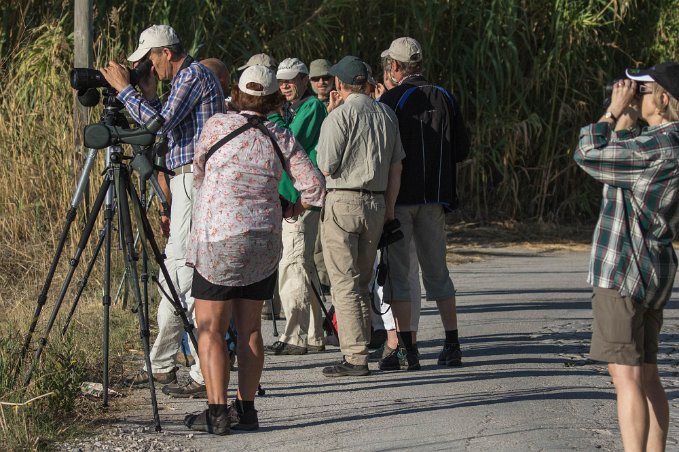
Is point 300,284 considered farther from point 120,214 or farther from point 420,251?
point 120,214

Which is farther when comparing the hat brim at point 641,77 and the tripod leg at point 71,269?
the tripod leg at point 71,269

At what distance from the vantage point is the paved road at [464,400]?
241 inches

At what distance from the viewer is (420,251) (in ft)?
26.9

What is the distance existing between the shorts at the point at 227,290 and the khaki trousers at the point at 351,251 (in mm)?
1513

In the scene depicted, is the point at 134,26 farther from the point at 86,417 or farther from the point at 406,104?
the point at 86,417

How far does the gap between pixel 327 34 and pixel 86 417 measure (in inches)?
385

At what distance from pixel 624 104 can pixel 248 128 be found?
1.71m

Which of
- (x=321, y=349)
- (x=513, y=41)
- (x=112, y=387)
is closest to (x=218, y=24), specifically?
(x=513, y=41)

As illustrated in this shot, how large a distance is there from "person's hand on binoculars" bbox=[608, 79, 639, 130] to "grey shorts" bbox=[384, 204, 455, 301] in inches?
110

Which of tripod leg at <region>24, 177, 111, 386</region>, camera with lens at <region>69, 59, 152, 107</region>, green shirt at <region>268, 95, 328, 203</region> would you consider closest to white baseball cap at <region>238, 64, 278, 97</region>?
camera with lens at <region>69, 59, 152, 107</region>

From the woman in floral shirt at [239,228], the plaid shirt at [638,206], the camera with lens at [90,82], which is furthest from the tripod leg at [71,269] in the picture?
the plaid shirt at [638,206]

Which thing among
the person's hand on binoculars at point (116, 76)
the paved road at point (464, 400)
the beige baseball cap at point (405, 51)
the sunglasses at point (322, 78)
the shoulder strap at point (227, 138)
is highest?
the beige baseball cap at point (405, 51)

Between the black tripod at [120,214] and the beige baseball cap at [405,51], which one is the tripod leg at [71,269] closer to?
the black tripod at [120,214]

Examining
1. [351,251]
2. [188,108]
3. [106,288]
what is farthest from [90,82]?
[351,251]
